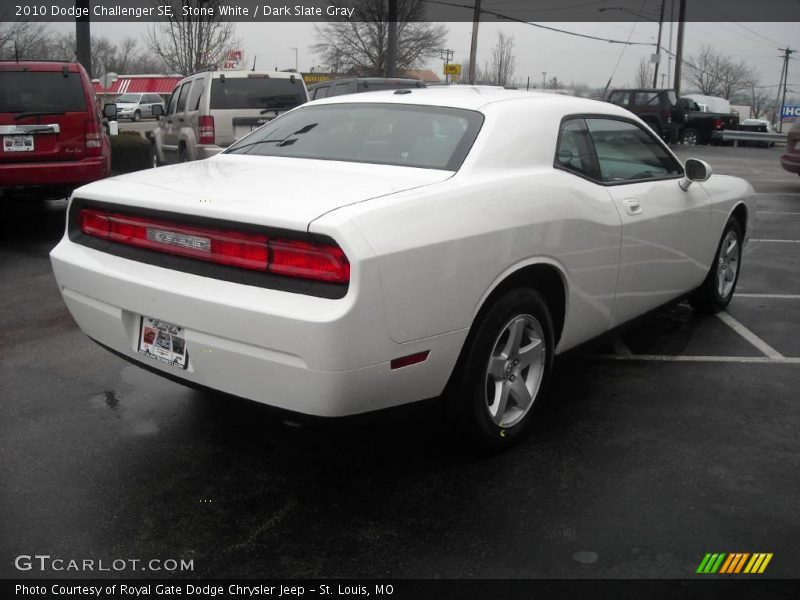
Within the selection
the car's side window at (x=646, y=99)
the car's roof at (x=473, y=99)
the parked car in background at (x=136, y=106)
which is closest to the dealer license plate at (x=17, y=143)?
the car's roof at (x=473, y=99)

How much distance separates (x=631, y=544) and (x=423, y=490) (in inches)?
32.8

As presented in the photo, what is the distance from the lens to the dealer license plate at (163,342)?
3.12 m

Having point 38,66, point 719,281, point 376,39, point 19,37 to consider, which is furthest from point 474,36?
point 719,281

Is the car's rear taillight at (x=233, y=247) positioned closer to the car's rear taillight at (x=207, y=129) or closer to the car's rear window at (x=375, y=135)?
the car's rear window at (x=375, y=135)

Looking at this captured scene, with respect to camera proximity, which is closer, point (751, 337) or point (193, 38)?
point (751, 337)

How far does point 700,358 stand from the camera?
509 cm

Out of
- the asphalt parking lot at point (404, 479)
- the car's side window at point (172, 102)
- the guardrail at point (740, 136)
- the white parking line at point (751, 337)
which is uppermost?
the car's side window at point (172, 102)

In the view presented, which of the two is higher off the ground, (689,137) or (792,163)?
(689,137)

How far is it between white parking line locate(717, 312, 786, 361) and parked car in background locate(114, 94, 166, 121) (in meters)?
37.3

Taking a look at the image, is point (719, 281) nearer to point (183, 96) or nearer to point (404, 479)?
point (404, 479)

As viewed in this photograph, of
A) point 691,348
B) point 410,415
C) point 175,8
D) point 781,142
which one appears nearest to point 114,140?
point 175,8

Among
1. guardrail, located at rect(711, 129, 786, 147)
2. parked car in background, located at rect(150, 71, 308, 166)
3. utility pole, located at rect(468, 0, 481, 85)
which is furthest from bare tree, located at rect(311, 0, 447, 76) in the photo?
parked car in background, located at rect(150, 71, 308, 166)

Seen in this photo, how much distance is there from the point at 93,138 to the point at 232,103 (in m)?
3.46

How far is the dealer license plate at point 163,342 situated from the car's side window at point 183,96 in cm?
1087
